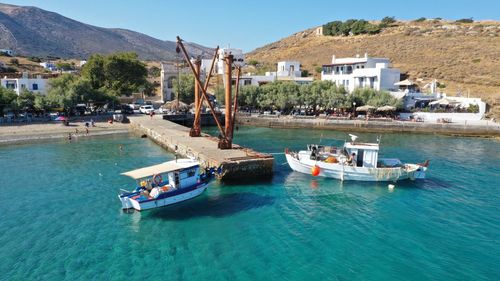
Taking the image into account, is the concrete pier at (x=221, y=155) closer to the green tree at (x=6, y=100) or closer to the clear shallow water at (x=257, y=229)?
the clear shallow water at (x=257, y=229)

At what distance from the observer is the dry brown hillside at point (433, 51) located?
7750 centimetres

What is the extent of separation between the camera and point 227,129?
1324 inches

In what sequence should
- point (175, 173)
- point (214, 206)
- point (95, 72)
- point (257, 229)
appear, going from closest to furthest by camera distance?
1. point (257, 229)
2. point (175, 173)
3. point (214, 206)
4. point (95, 72)

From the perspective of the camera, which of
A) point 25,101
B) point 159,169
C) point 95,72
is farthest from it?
point 95,72

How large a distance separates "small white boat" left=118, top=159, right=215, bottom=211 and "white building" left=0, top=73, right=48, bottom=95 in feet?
179

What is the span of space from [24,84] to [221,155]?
53515mm

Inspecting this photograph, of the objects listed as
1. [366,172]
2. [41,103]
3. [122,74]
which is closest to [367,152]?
[366,172]

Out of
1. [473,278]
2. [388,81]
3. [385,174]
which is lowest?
[473,278]

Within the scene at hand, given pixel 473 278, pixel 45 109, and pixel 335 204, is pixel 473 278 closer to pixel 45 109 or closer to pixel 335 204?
pixel 335 204

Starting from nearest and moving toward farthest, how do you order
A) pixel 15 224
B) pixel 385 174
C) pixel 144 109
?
1. pixel 15 224
2. pixel 385 174
3. pixel 144 109

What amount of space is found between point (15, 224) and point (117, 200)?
19.5ft

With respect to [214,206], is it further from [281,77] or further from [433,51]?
[433,51]

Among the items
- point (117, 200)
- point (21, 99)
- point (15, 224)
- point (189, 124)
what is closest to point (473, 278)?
point (117, 200)

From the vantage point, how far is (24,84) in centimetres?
6588
